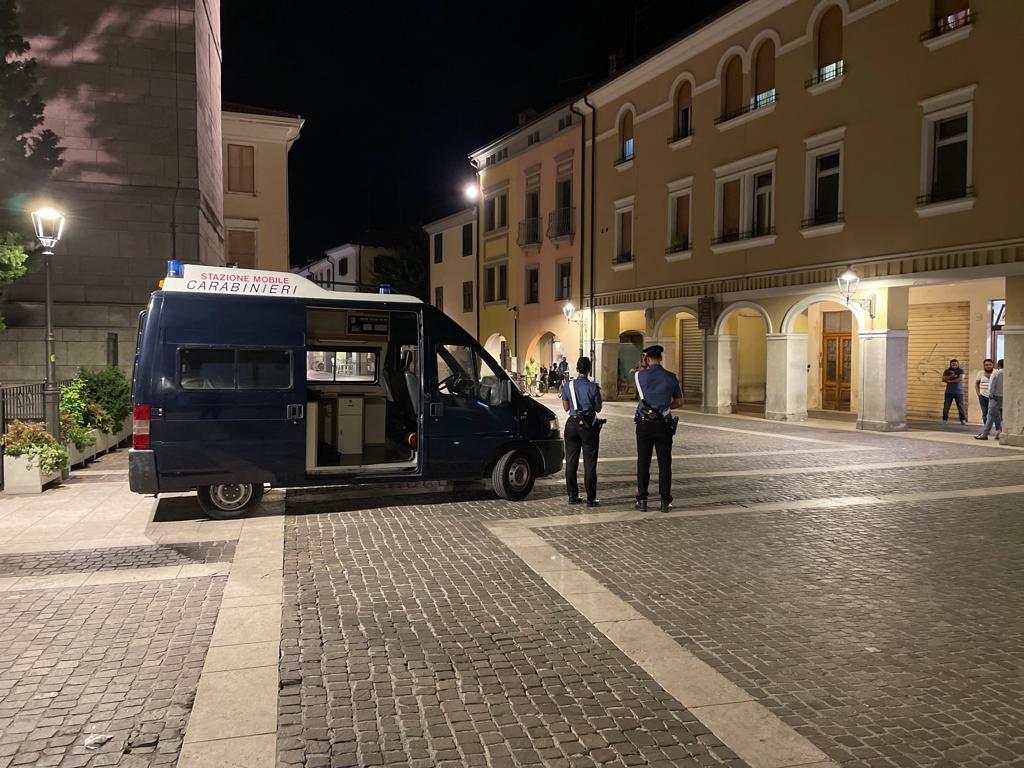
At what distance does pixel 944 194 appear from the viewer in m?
16.7

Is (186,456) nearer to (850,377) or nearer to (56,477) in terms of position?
(56,477)

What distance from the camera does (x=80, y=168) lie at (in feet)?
59.0

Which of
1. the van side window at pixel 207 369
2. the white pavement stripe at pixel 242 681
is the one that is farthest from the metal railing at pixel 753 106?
the white pavement stripe at pixel 242 681

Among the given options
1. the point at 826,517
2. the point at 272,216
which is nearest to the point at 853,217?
the point at 826,517

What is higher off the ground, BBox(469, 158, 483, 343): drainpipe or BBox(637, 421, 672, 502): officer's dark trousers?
BBox(469, 158, 483, 343): drainpipe

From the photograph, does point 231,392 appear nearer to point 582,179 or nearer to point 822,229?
point 822,229

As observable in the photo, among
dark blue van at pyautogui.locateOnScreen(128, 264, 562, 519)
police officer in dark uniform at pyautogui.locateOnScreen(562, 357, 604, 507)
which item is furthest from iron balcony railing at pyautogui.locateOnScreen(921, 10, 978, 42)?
dark blue van at pyautogui.locateOnScreen(128, 264, 562, 519)

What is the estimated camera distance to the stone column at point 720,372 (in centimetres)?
2306

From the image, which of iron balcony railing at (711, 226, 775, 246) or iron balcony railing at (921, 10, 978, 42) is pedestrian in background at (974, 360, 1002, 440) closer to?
iron balcony railing at (711, 226, 775, 246)

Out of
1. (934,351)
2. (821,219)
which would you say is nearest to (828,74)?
(821,219)

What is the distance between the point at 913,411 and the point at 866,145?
25.1 feet

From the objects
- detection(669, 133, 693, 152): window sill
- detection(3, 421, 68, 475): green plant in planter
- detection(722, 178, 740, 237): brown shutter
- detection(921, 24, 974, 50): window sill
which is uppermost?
detection(669, 133, 693, 152): window sill

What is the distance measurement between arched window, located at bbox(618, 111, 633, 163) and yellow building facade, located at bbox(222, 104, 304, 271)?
13934 mm

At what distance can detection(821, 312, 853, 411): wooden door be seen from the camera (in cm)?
2283
